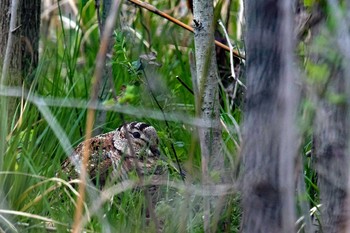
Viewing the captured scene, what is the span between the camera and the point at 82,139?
175 inches

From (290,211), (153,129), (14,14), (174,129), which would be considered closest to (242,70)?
(174,129)

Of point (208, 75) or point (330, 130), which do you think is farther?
point (208, 75)

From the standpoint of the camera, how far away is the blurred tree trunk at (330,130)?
248 cm

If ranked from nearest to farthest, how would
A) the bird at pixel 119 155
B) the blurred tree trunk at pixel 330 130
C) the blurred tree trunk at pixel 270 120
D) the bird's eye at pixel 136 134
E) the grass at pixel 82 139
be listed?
the blurred tree trunk at pixel 270 120 < the blurred tree trunk at pixel 330 130 < the grass at pixel 82 139 < the bird at pixel 119 155 < the bird's eye at pixel 136 134

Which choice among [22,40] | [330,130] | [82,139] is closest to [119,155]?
[82,139]

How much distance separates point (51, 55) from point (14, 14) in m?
1.22

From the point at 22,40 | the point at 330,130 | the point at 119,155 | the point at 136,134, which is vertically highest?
the point at 22,40

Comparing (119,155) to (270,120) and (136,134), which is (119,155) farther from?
(270,120)

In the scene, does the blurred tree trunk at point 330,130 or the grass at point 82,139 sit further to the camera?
the grass at point 82,139

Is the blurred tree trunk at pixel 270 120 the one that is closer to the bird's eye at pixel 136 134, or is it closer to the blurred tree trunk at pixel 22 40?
the bird's eye at pixel 136 134

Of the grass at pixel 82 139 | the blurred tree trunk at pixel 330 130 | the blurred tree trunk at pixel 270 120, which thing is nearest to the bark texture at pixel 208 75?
the grass at pixel 82 139

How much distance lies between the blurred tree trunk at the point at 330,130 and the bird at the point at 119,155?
117 cm

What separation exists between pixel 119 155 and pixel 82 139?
34 cm

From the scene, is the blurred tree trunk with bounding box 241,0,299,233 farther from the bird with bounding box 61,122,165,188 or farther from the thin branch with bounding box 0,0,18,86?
the thin branch with bounding box 0,0,18,86
